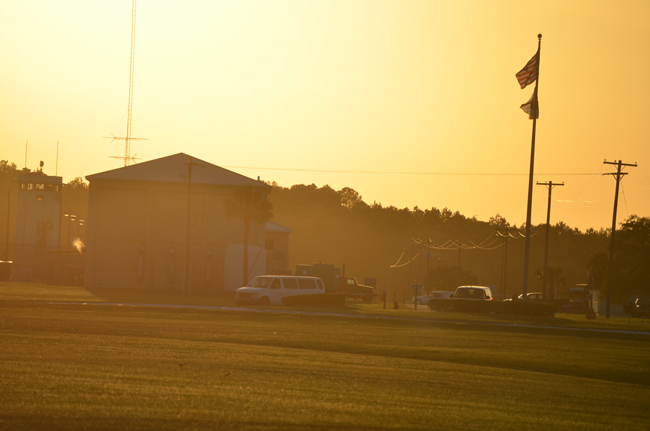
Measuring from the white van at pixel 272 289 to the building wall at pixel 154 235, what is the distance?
2108 centimetres

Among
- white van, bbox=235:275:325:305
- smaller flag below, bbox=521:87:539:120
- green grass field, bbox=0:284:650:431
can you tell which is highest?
smaller flag below, bbox=521:87:539:120

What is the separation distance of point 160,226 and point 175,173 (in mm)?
4777

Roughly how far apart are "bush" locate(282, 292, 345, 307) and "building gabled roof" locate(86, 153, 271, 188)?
71.8 ft

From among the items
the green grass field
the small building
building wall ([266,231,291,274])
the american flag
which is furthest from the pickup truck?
the green grass field

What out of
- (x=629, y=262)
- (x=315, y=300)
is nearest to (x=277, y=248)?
(x=629, y=262)

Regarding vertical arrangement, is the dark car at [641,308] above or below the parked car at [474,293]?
below

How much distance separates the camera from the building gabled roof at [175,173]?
2445 inches

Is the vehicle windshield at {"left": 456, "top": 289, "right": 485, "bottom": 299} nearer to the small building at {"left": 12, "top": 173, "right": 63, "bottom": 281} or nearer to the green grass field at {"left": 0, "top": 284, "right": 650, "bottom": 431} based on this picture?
the green grass field at {"left": 0, "top": 284, "right": 650, "bottom": 431}

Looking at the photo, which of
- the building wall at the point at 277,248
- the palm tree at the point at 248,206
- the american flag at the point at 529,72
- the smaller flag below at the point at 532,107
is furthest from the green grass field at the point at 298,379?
the building wall at the point at 277,248

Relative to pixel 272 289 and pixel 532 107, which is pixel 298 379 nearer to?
pixel 272 289

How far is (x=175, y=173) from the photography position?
206ft

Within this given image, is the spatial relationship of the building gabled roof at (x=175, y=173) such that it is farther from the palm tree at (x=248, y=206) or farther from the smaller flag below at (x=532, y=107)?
the smaller flag below at (x=532, y=107)

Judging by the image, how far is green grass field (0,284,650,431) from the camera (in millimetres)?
8602

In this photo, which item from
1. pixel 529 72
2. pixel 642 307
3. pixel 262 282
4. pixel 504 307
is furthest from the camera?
pixel 642 307
